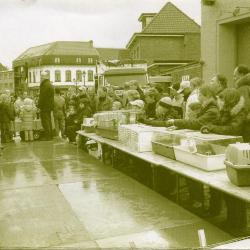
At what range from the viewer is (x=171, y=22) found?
140 feet

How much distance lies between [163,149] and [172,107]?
189cm

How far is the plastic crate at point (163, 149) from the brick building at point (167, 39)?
3354 cm

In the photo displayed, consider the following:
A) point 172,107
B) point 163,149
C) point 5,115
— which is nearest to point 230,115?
point 163,149

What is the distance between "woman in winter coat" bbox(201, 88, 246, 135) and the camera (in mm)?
5574

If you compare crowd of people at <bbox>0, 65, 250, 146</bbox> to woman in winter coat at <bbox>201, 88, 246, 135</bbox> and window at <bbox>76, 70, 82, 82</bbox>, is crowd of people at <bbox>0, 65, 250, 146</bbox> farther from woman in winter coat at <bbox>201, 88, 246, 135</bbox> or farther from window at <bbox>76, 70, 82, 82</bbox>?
window at <bbox>76, 70, 82, 82</bbox>

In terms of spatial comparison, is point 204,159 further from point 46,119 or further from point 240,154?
point 46,119

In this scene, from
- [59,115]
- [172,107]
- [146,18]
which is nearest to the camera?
[172,107]

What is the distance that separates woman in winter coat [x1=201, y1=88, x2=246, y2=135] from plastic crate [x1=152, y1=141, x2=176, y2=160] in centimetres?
45

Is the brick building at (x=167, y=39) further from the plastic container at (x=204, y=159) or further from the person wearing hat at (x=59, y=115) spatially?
the plastic container at (x=204, y=159)

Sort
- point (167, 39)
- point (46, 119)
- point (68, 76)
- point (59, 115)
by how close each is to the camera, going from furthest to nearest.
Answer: point (68, 76)
point (167, 39)
point (59, 115)
point (46, 119)

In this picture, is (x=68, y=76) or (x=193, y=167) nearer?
(x=193, y=167)

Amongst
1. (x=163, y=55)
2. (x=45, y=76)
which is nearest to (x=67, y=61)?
(x=163, y=55)

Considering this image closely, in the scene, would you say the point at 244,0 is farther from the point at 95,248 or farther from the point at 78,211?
the point at 95,248

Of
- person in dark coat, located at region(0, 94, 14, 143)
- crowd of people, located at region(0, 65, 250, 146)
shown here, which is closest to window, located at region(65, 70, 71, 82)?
crowd of people, located at region(0, 65, 250, 146)
